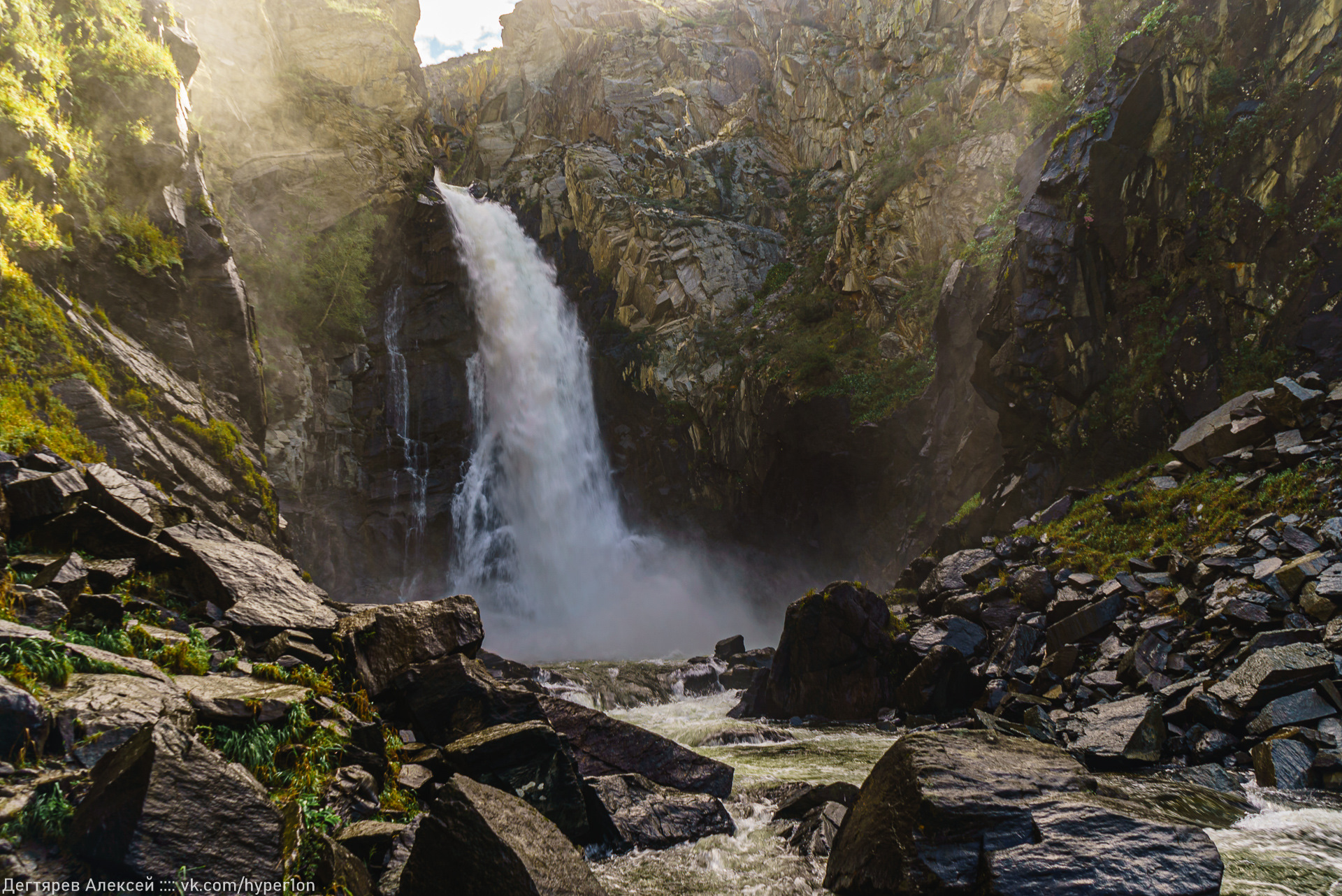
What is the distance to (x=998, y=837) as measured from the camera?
5.07m

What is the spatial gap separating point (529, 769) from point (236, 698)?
3.13 metres

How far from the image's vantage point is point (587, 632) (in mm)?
28656

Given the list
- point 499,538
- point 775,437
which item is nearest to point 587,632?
point 499,538

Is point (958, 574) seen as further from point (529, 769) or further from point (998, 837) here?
point (529, 769)

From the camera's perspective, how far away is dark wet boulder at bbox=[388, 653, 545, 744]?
26.0 ft

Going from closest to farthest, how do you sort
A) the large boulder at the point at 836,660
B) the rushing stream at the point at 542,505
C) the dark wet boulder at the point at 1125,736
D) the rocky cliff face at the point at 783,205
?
the dark wet boulder at the point at 1125,736, the large boulder at the point at 836,660, the rocky cliff face at the point at 783,205, the rushing stream at the point at 542,505

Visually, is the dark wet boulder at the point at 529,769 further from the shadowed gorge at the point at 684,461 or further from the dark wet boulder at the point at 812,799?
the dark wet boulder at the point at 812,799

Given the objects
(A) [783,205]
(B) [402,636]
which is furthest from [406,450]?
(A) [783,205]

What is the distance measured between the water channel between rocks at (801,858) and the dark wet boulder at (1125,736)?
1067mm

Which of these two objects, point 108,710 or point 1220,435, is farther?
point 1220,435

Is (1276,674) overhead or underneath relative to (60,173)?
underneath

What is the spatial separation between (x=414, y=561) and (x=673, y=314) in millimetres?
18263

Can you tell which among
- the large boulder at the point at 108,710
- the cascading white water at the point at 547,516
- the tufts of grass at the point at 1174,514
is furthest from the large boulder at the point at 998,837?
the cascading white water at the point at 547,516

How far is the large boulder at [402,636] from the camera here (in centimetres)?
796
